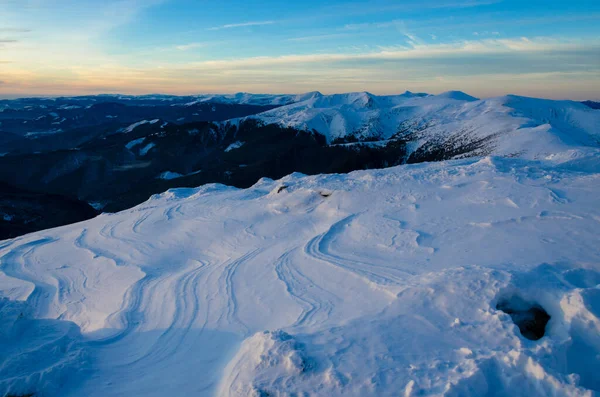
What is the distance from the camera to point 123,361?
28.7 ft

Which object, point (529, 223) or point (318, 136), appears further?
point (318, 136)

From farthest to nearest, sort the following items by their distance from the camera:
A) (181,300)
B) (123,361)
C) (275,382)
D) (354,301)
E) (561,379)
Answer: (181,300)
(354,301)
(123,361)
(275,382)
(561,379)

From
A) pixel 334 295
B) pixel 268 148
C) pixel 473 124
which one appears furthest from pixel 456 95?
pixel 334 295

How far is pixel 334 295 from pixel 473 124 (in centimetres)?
8593

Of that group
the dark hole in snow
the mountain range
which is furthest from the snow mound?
the dark hole in snow

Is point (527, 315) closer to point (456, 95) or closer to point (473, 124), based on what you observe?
point (473, 124)

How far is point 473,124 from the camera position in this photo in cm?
8512

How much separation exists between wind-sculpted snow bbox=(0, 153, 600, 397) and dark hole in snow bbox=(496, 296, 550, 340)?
0.38 feet

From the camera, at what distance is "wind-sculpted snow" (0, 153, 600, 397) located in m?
6.92

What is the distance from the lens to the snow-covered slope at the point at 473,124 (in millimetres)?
54969

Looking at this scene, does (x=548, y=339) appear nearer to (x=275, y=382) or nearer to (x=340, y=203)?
(x=275, y=382)

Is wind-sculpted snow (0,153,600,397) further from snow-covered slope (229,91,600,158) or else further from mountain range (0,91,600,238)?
snow-covered slope (229,91,600,158)

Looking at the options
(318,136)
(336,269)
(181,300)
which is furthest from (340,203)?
(318,136)

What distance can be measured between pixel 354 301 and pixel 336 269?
2.19m
